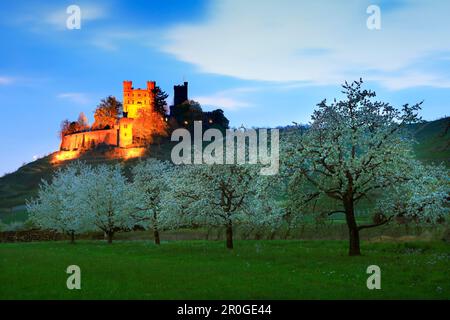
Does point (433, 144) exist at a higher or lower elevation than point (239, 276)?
higher

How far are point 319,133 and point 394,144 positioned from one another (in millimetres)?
5332

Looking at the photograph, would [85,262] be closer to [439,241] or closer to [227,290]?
[227,290]

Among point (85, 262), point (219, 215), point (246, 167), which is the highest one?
point (246, 167)

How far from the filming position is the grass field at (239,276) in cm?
2216

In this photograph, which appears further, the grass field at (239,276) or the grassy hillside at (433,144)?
the grassy hillside at (433,144)

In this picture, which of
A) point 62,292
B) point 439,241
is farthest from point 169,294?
point 439,241

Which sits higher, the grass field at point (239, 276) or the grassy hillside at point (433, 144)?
the grassy hillside at point (433, 144)

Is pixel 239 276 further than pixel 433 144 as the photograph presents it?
No

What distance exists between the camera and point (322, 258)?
119ft

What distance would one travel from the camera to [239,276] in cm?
2733

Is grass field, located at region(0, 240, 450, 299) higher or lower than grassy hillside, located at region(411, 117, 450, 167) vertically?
lower

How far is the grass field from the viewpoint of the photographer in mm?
22156

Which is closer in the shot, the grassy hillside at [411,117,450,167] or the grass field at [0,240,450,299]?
the grass field at [0,240,450,299]
